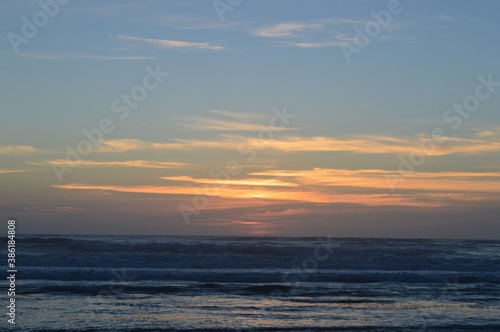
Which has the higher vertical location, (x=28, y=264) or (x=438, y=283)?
(x=28, y=264)

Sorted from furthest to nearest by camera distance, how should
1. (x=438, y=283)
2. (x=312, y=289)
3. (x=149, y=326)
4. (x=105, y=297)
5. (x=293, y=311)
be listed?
(x=438, y=283)
(x=312, y=289)
(x=105, y=297)
(x=293, y=311)
(x=149, y=326)

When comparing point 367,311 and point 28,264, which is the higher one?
point 28,264

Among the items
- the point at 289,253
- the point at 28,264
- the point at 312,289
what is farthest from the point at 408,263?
the point at 28,264

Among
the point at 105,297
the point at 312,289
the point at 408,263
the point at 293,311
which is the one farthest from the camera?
the point at 408,263

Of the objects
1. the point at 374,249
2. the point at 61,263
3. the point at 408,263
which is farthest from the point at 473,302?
the point at 374,249

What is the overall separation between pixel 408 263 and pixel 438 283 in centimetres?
1193

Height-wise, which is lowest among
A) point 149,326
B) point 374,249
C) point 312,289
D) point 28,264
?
point 149,326

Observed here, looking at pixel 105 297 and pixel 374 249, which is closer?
pixel 105 297

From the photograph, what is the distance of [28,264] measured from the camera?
3028 centimetres

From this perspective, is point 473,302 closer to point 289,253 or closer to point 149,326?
point 149,326

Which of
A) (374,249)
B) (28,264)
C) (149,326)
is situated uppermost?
(374,249)

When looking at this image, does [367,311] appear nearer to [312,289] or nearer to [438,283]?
[312,289]

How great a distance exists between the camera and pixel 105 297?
17.2 meters

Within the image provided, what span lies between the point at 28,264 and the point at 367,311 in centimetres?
2194
